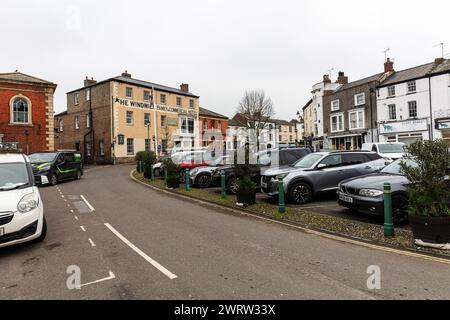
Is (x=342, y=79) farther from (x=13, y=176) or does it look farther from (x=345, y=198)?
(x=13, y=176)

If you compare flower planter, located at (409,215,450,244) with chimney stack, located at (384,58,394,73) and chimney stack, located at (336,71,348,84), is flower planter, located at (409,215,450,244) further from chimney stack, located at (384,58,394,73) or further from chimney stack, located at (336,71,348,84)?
chimney stack, located at (336,71,348,84)

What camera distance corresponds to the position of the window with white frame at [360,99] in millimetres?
35375

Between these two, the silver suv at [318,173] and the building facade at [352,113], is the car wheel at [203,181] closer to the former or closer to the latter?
the silver suv at [318,173]

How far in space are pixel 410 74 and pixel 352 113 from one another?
7207 mm

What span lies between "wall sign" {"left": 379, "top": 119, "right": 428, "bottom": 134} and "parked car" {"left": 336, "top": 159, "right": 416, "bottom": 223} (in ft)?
84.3

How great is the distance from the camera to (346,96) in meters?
37.8

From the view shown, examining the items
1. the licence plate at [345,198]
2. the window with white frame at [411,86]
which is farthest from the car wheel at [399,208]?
the window with white frame at [411,86]

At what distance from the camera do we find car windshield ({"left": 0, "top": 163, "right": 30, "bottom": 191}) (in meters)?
6.12

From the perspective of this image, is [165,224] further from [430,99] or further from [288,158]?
[430,99]

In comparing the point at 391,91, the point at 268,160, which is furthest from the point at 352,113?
the point at 268,160
